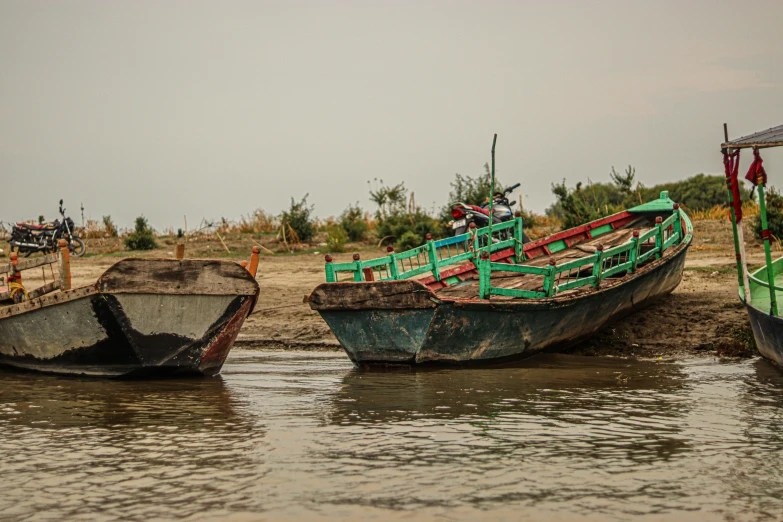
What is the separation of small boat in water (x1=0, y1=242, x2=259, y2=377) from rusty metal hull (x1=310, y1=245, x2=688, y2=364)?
934 millimetres

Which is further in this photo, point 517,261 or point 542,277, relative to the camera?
point 517,261

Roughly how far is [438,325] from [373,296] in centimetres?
69

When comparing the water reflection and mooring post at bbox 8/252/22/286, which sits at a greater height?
mooring post at bbox 8/252/22/286

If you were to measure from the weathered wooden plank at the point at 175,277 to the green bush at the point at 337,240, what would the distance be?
34.8ft

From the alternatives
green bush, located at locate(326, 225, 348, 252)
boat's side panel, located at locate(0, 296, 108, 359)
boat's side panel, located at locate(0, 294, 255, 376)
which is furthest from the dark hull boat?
green bush, located at locate(326, 225, 348, 252)

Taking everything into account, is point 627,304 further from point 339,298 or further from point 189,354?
point 189,354

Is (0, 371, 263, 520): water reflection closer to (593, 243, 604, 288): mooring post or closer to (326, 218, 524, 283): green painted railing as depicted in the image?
(326, 218, 524, 283): green painted railing

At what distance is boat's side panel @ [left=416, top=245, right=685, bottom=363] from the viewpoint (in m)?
8.61

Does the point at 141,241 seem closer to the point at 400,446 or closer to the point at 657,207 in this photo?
the point at 657,207

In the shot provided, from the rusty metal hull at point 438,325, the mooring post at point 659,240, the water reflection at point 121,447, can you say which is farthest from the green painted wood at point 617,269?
the water reflection at point 121,447

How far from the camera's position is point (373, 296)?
8609 millimetres

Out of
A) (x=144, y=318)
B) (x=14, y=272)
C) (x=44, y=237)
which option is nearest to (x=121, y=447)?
(x=144, y=318)

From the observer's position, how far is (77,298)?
8328mm

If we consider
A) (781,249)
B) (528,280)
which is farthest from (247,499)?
(781,249)
